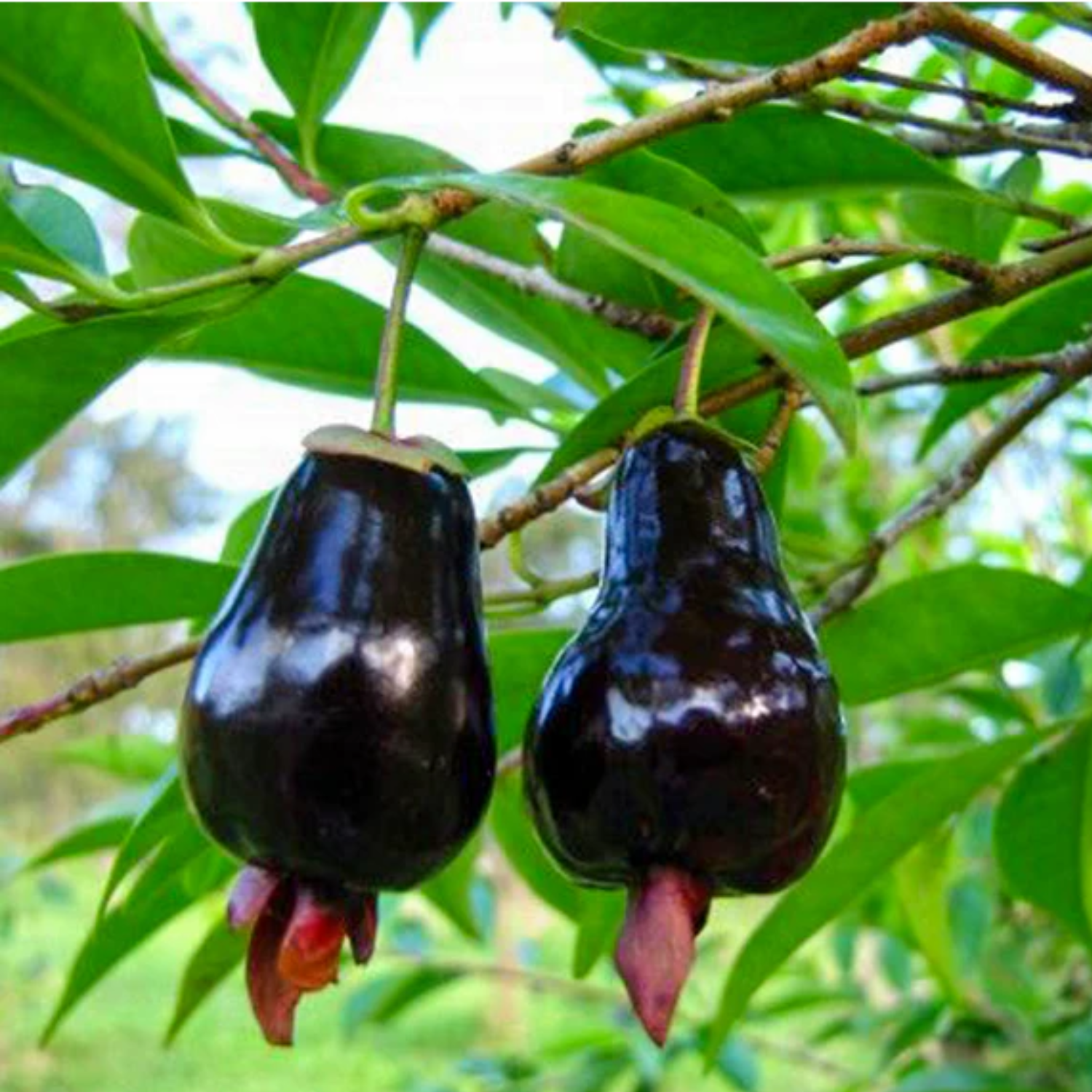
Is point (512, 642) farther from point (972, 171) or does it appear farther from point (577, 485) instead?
point (972, 171)

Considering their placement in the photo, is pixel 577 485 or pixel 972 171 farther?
pixel 972 171

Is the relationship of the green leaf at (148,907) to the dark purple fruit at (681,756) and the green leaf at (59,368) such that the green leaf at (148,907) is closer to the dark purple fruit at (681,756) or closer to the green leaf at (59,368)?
the green leaf at (59,368)

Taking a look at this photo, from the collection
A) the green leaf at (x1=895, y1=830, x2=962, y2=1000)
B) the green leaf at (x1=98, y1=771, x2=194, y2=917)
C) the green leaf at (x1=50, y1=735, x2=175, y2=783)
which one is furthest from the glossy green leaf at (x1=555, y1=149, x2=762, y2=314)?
the green leaf at (x1=50, y1=735, x2=175, y2=783)

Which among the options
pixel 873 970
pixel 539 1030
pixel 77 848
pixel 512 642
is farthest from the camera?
pixel 539 1030

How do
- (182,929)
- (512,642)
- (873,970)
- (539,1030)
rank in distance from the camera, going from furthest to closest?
(182,929), (539,1030), (873,970), (512,642)

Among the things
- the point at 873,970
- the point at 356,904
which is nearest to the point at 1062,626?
the point at 356,904

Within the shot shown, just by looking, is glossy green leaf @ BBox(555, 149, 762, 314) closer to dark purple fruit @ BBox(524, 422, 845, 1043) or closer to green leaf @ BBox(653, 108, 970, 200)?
green leaf @ BBox(653, 108, 970, 200)
